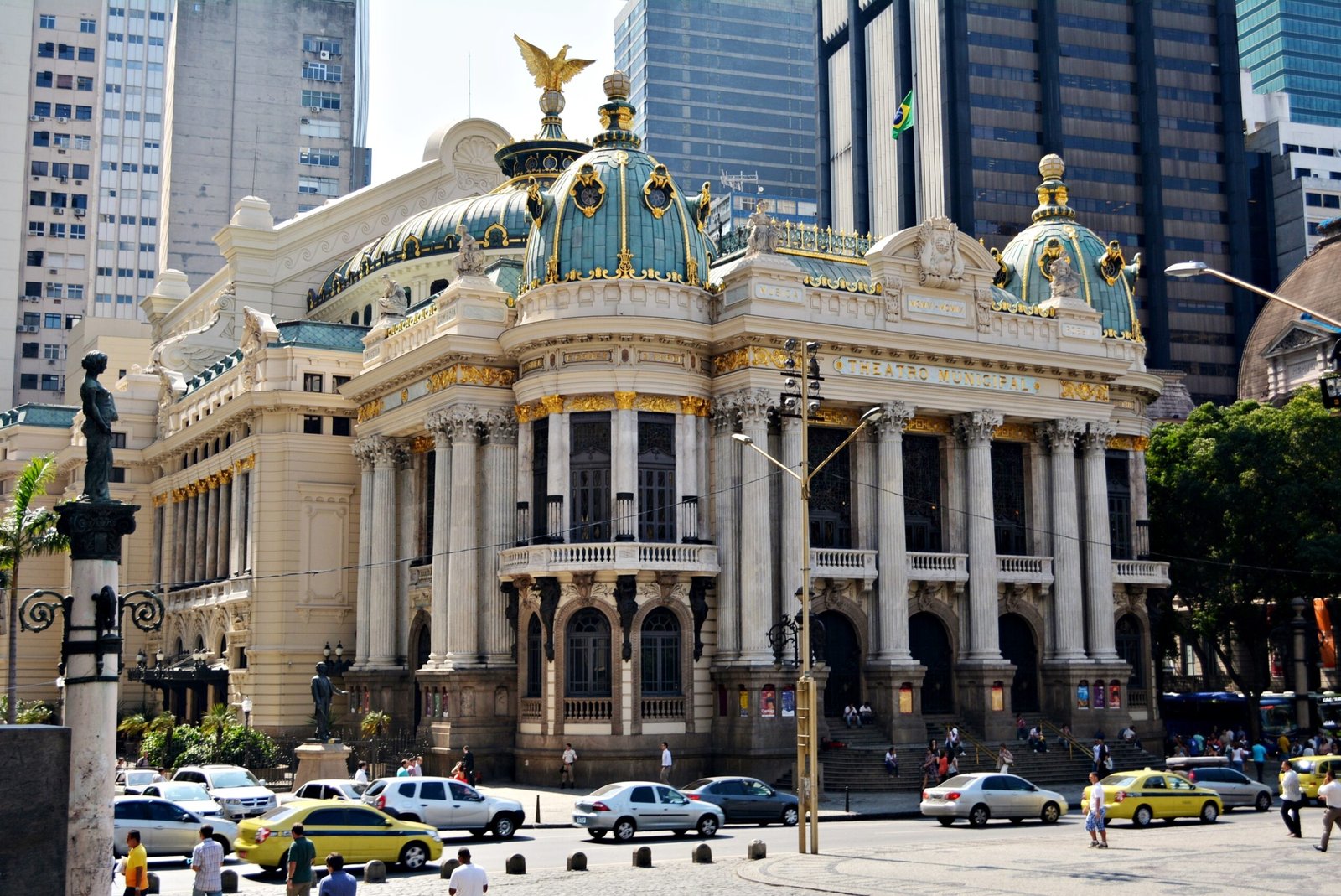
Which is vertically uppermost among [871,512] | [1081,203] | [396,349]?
[1081,203]

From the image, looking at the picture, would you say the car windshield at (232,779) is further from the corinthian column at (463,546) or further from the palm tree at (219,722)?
the palm tree at (219,722)

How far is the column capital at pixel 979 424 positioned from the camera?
58969mm

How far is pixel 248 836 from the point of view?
3278 cm

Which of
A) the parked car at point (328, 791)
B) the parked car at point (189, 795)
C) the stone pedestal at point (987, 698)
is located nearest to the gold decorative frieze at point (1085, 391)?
the stone pedestal at point (987, 698)

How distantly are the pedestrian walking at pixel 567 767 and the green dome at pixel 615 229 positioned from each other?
52.4 ft

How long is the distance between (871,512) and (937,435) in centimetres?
501

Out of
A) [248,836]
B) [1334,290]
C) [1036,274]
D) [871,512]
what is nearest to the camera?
[248,836]

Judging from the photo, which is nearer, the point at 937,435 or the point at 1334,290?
the point at 937,435

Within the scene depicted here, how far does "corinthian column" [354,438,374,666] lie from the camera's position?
63.6 metres

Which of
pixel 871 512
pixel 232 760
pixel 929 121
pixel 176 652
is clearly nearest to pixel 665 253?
pixel 871 512

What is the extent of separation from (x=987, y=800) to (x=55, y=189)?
111 meters

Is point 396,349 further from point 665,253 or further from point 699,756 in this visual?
point 699,756

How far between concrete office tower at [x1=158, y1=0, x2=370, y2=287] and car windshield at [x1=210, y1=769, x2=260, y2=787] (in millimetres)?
93241

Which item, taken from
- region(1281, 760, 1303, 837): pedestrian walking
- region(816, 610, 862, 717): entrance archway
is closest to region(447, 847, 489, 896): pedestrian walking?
region(1281, 760, 1303, 837): pedestrian walking
